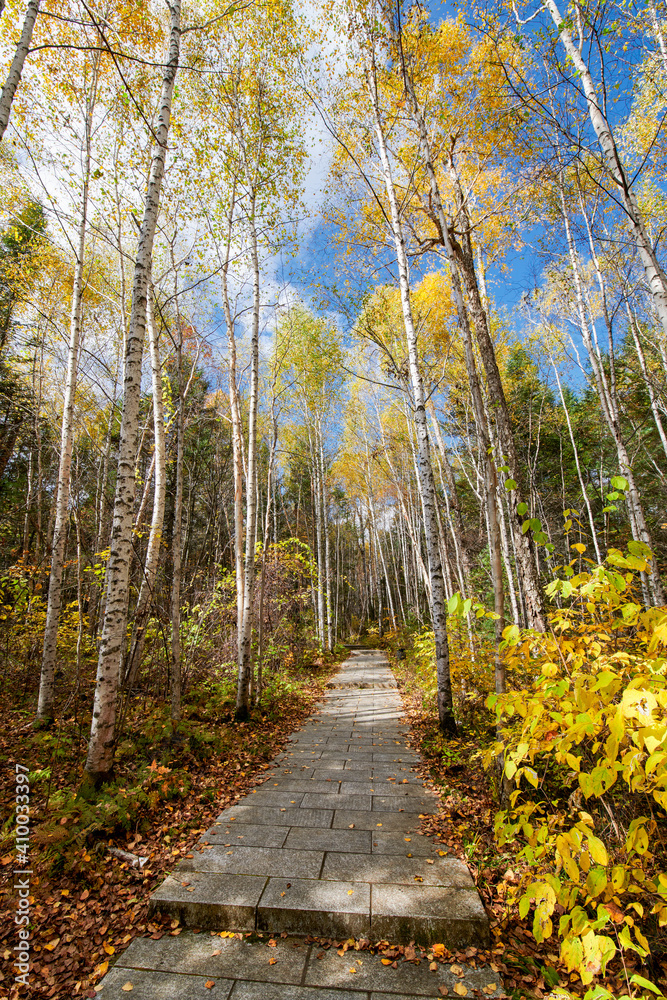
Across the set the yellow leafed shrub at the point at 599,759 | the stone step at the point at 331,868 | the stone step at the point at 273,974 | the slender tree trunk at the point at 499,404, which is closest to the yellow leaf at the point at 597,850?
the yellow leafed shrub at the point at 599,759

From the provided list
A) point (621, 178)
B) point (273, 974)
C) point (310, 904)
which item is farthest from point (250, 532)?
point (621, 178)

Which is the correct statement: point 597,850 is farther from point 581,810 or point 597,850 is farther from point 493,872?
→ point 493,872

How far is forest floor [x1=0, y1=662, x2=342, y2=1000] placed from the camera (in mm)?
2084

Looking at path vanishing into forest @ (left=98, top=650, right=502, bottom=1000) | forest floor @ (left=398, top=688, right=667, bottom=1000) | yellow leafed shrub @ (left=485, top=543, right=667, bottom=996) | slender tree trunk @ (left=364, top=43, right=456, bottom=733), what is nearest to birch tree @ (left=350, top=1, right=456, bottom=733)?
slender tree trunk @ (left=364, top=43, right=456, bottom=733)

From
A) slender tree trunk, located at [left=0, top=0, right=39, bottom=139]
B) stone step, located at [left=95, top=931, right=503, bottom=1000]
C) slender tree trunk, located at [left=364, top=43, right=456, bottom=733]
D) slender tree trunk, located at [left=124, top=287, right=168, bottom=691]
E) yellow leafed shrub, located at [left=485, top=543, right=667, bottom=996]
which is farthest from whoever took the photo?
slender tree trunk, located at [left=124, top=287, right=168, bottom=691]

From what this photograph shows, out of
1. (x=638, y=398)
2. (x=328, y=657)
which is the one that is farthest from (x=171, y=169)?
(x=638, y=398)

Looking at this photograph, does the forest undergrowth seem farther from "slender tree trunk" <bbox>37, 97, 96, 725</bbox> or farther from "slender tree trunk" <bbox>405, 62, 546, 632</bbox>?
"slender tree trunk" <bbox>37, 97, 96, 725</bbox>

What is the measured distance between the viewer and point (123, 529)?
11.1ft

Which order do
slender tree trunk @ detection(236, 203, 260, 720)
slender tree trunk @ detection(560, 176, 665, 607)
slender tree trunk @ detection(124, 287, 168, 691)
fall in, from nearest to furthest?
1. slender tree trunk @ detection(124, 287, 168, 691)
2. slender tree trunk @ detection(236, 203, 260, 720)
3. slender tree trunk @ detection(560, 176, 665, 607)

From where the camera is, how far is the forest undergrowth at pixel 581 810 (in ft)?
3.89

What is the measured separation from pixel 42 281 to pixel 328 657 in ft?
37.8

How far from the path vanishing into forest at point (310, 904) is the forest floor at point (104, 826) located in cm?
19

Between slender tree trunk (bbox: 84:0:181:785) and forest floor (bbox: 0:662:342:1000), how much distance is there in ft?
1.35

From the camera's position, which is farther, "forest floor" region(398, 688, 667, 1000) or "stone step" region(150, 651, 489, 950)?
"stone step" region(150, 651, 489, 950)
